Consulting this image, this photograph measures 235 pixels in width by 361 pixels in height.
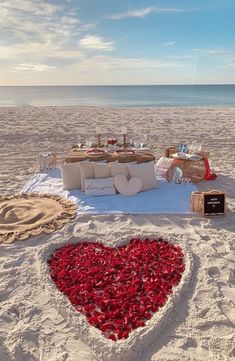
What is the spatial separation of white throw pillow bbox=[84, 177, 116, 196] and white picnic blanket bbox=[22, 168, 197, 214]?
0.40 feet

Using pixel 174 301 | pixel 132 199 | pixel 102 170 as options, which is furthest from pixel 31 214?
pixel 174 301

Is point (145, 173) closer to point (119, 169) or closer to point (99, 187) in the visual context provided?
point (119, 169)

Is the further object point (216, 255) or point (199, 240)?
point (199, 240)

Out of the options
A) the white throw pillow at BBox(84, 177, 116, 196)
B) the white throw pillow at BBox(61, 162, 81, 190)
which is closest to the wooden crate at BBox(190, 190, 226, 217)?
the white throw pillow at BBox(84, 177, 116, 196)

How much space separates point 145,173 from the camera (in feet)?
23.6

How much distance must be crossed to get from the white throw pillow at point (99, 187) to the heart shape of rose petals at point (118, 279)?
79.0 inches

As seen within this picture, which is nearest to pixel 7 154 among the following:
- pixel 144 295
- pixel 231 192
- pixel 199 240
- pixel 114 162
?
pixel 114 162

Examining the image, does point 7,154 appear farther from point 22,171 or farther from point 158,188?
point 158,188

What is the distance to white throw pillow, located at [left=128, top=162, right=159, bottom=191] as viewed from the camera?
7066 mm

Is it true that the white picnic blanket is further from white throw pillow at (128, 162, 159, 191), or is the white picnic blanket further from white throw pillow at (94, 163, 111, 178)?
white throw pillow at (94, 163, 111, 178)

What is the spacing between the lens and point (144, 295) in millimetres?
3842

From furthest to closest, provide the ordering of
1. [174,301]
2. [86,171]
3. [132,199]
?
[86,171]
[132,199]
[174,301]

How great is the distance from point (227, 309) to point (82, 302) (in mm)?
1433

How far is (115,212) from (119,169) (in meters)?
1.14
